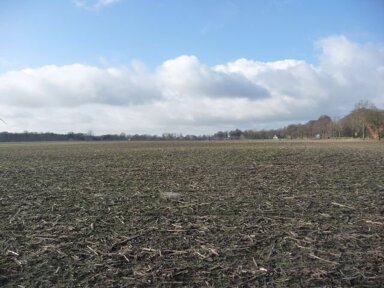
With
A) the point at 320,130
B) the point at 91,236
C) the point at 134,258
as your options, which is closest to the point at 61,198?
the point at 91,236

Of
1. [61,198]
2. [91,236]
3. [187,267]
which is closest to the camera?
[187,267]

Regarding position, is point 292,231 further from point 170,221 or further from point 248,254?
point 170,221

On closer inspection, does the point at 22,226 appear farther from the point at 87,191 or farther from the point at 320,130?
the point at 320,130

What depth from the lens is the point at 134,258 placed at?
841cm

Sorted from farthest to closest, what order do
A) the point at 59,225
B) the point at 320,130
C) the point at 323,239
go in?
the point at 320,130 < the point at 59,225 < the point at 323,239

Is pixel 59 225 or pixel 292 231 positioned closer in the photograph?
pixel 292 231

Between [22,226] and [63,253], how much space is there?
2.92m

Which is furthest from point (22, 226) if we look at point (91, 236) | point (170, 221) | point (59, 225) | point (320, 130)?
point (320, 130)

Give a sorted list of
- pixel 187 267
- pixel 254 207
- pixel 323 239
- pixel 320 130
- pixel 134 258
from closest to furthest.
A: 1. pixel 187 267
2. pixel 134 258
3. pixel 323 239
4. pixel 254 207
5. pixel 320 130

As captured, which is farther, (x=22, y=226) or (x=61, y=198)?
(x=61, y=198)

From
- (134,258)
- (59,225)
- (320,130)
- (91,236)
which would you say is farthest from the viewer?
(320,130)

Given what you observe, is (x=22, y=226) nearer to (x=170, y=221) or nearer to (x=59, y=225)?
(x=59, y=225)

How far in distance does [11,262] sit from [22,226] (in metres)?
2.89

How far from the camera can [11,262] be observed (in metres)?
8.38
